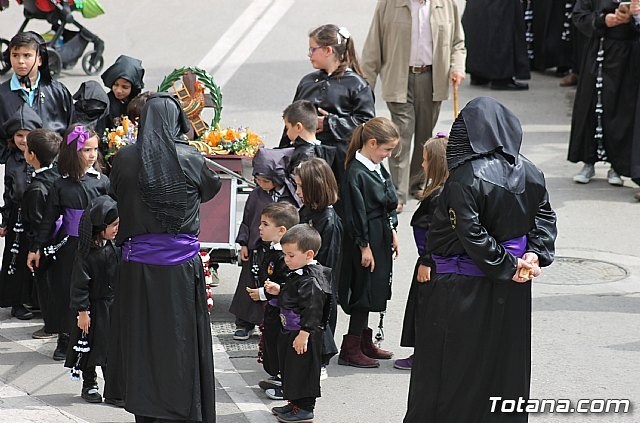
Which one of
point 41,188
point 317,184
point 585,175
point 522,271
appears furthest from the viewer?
point 585,175

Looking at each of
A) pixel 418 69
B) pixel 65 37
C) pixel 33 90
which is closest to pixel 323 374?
pixel 33 90

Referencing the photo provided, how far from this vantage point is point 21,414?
7320 mm

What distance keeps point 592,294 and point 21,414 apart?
451cm

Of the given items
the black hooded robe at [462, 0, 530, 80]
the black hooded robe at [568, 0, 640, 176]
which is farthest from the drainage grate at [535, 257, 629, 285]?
the black hooded robe at [462, 0, 530, 80]

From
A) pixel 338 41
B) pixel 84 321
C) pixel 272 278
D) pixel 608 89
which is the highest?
pixel 338 41

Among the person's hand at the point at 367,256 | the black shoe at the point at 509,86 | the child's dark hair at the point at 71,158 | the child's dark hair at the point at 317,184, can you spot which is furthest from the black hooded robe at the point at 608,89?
the child's dark hair at the point at 71,158

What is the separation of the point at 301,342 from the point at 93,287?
1.40m

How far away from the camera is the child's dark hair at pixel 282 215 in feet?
25.4

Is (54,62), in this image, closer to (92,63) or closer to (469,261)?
(92,63)

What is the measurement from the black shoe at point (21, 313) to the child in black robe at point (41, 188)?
0.47m

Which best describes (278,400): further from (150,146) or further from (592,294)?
(592,294)

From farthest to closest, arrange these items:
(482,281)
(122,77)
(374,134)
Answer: (122,77) < (374,134) < (482,281)

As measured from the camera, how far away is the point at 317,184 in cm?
787

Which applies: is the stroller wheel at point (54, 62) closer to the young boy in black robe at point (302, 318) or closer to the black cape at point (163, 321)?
the young boy in black robe at point (302, 318)
